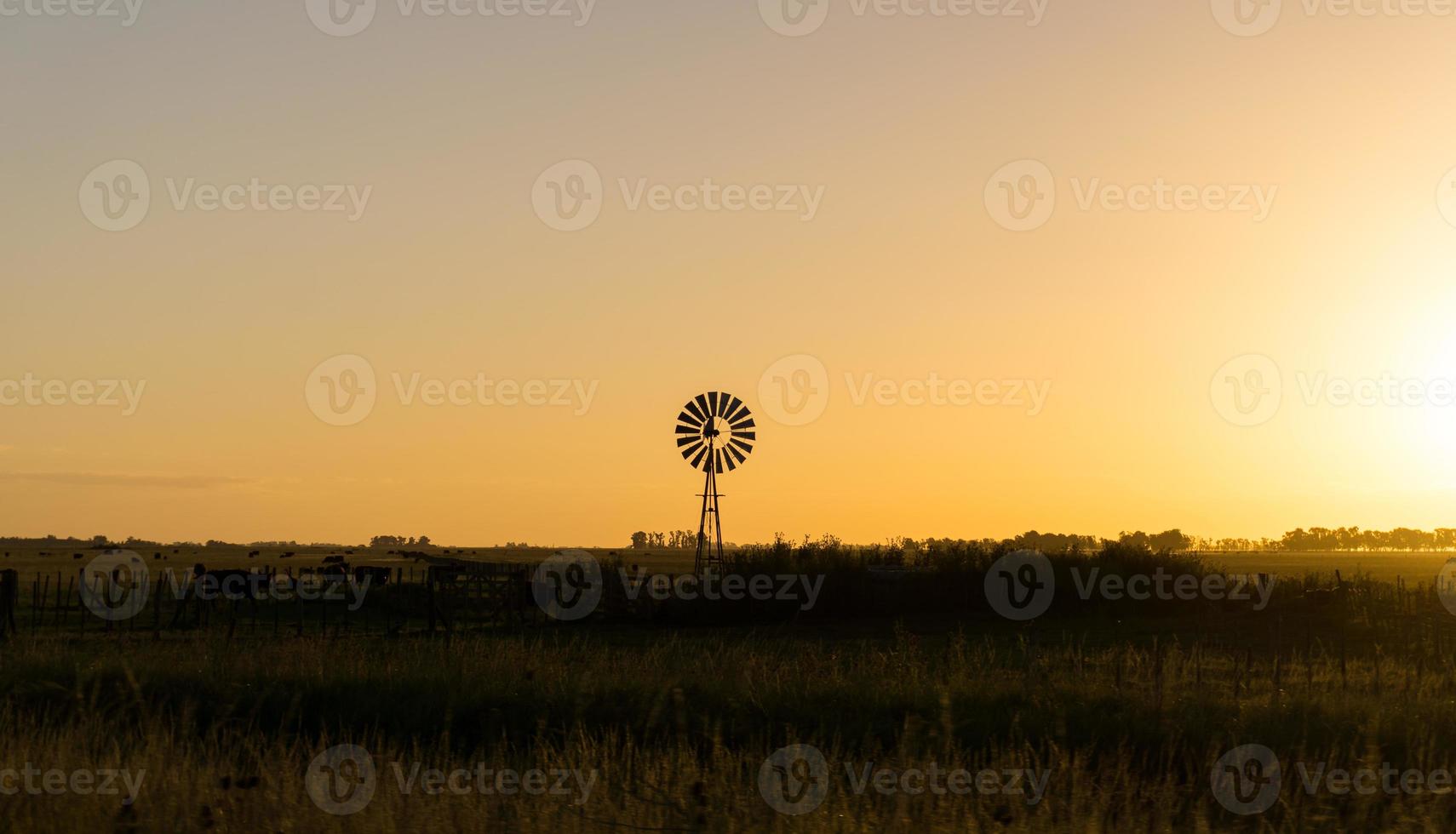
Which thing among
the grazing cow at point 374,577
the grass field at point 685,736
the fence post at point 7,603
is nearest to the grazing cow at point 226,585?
the grazing cow at point 374,577

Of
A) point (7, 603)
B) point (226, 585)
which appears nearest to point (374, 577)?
point (226, 585)

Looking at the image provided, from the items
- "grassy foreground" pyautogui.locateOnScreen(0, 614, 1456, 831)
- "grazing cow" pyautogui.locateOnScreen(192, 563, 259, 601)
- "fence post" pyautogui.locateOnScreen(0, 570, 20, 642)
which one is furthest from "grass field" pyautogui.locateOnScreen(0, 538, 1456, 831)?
"grazing cow" pyautogui.locateOnScreen(192, 563, 259, 601)

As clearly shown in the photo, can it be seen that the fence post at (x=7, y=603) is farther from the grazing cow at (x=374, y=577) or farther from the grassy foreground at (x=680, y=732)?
the grassy foreground at (x=680, y=732)

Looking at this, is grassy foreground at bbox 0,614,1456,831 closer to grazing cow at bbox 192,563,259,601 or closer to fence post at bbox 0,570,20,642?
fence post at bbox 0,570,20,642

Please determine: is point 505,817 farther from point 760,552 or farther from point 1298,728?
point 760,552

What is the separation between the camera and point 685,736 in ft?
46.4

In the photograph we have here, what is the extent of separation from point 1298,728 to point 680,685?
7782mm

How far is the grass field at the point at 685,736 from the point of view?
9.62m

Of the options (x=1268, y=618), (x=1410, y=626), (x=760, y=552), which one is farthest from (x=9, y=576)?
(x=1410, y=626)

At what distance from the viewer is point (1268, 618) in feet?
142

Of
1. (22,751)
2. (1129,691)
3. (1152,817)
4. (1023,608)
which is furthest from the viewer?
(1023,608)

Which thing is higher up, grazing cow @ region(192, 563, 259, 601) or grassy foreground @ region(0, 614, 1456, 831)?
grazing cow @ region(192, 563, 259, 601)

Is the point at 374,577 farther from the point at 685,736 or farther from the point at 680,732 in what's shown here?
the point at 685,736

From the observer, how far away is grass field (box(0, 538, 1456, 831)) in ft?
31.6
